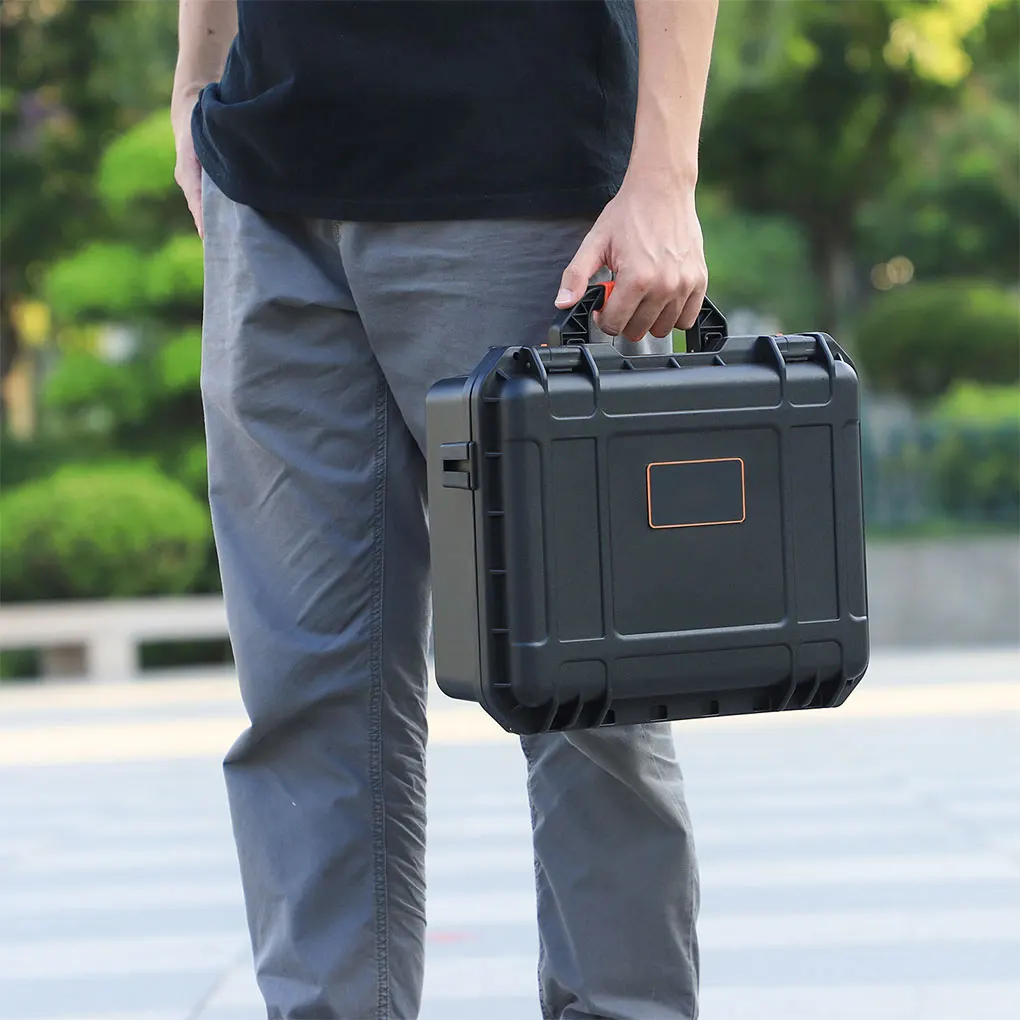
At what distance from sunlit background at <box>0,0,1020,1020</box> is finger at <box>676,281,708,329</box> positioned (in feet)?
8.88

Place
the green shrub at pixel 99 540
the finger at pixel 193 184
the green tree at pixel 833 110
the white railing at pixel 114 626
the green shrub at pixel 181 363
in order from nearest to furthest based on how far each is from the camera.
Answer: the finger at pixel 193 184, the white railing at pixel 114 626, the green shrub at pixel 99 540, the green shrub at pixel 181 363, the green tree at pixel 833 110

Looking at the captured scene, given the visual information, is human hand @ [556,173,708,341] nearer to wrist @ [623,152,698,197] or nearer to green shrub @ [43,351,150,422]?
wrist @ [623,152,698,197]

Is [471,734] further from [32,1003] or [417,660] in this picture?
[417,660]

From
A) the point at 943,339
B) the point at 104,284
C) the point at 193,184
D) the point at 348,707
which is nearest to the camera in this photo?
the point at 348,707

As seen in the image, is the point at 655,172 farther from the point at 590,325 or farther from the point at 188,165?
the point at 188,165

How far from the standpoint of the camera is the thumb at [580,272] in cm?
159

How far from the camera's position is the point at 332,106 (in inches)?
65.6

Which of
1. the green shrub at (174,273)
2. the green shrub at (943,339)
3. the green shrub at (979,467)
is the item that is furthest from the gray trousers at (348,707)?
the green shrub at (943,339)

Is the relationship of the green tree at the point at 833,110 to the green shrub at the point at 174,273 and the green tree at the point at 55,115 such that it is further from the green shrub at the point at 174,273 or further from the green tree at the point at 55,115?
the green tree at the point at 55,115

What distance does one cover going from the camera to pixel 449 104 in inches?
64.8

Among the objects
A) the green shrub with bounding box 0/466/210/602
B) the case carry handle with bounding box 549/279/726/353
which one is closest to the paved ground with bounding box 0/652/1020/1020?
the case carry handle with bounding box 549/279/726/353

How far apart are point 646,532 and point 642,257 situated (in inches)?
9.7

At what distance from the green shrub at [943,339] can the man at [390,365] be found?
10079 millimetres

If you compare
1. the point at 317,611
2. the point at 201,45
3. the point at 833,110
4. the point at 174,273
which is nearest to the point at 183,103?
the point at 201,45
